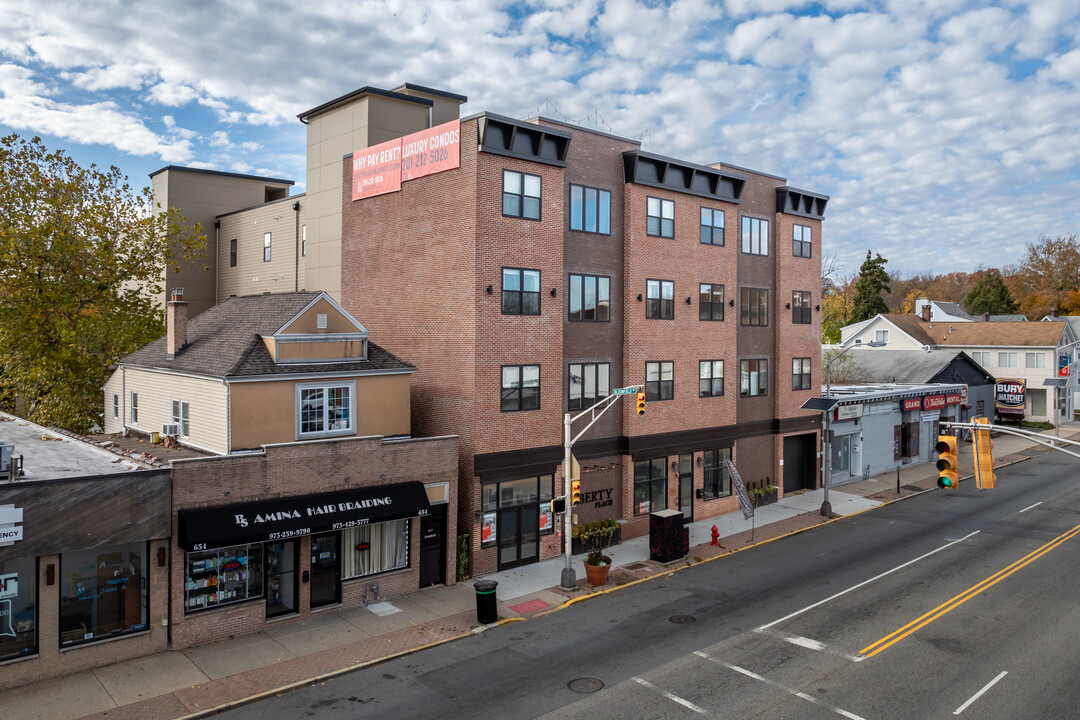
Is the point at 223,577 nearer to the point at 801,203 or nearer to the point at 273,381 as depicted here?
the point at 273,381

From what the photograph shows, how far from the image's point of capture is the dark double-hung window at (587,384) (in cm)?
2841

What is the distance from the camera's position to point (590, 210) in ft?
95.6

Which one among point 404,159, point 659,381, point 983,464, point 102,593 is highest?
point 404,159

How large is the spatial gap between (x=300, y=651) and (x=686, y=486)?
63.0ft

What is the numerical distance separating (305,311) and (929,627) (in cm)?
2071

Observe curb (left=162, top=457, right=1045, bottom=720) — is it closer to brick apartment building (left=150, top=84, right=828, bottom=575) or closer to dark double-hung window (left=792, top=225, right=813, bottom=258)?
brick apartment building (left=150, top=84, right=828, bottom=575)

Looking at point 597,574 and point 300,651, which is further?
point 597,574

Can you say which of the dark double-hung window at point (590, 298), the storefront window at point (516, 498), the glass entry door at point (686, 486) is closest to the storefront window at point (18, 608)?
the storefront window at point (516, 498)

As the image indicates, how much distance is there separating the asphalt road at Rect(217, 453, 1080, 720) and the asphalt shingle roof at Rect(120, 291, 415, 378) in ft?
31.5

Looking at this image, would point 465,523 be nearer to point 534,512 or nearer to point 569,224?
point 534,512

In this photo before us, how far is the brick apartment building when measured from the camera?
84.0ft

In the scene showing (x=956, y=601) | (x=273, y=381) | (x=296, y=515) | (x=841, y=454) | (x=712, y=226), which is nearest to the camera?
(x=296, y=515)

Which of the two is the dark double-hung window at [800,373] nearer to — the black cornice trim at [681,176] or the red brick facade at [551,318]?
the red brick facade at [551,318]

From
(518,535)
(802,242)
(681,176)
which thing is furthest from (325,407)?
(802,242)
